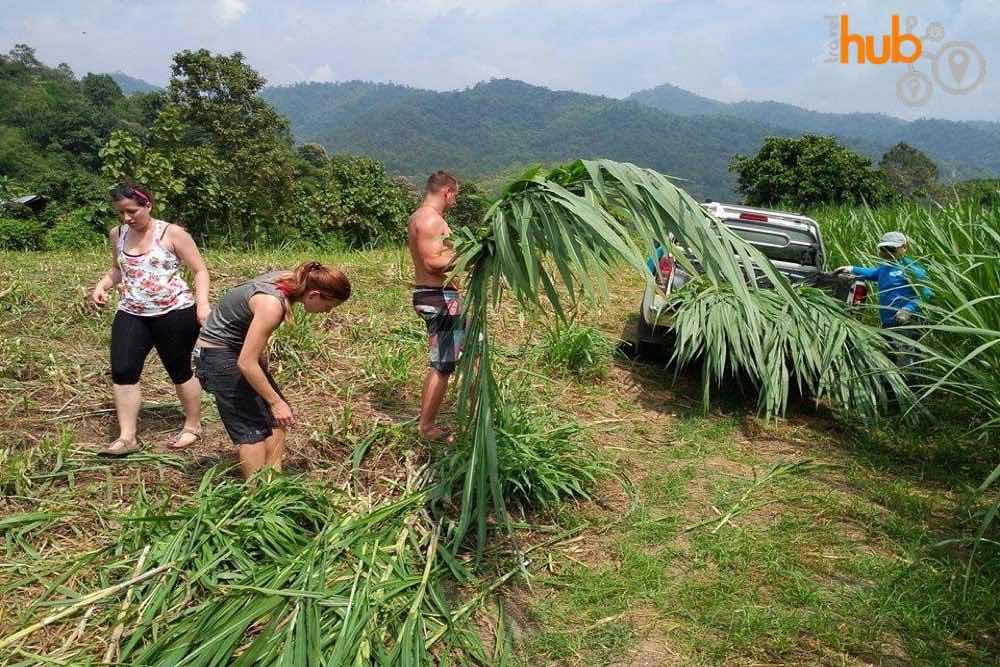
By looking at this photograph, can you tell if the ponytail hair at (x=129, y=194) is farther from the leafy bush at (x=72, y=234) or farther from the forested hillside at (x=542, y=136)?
the forested hillside at (x=542, y=136)

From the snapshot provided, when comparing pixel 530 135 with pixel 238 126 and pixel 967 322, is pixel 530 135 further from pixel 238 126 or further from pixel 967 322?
pixel 967 322

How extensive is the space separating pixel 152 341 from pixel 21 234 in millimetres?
17878

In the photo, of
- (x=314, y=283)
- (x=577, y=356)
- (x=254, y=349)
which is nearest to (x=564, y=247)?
(x=314, y=283)

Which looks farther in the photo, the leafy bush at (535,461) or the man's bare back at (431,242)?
the man's bare back at (431,242)

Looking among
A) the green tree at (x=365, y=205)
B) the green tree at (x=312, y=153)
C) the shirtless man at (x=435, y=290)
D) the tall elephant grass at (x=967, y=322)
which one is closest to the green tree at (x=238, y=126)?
the green tree at (x=365, y=205)

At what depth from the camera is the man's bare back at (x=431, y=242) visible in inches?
130

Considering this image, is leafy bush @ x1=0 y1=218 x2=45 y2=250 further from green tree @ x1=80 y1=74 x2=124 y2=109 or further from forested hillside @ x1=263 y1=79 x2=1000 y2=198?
forested hillside @ x1=263 y1=79 x2=1000 y2=198

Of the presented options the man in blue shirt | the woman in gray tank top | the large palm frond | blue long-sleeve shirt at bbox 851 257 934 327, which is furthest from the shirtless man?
the man in blue shirt

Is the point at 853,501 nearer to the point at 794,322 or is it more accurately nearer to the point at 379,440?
the point at 794,322

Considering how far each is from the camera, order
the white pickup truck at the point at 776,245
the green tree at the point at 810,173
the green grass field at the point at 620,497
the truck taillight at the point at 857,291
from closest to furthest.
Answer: the green grass field at the point at 620,497
the truck taillight at the point at 857,291
the white pickup truck at the point at 776,245
the green tree at the point at 810,173

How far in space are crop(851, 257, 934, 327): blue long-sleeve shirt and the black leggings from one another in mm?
4092

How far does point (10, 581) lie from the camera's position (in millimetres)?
2424

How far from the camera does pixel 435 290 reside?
3.37 metres

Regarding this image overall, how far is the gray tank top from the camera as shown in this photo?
9.07 ft
